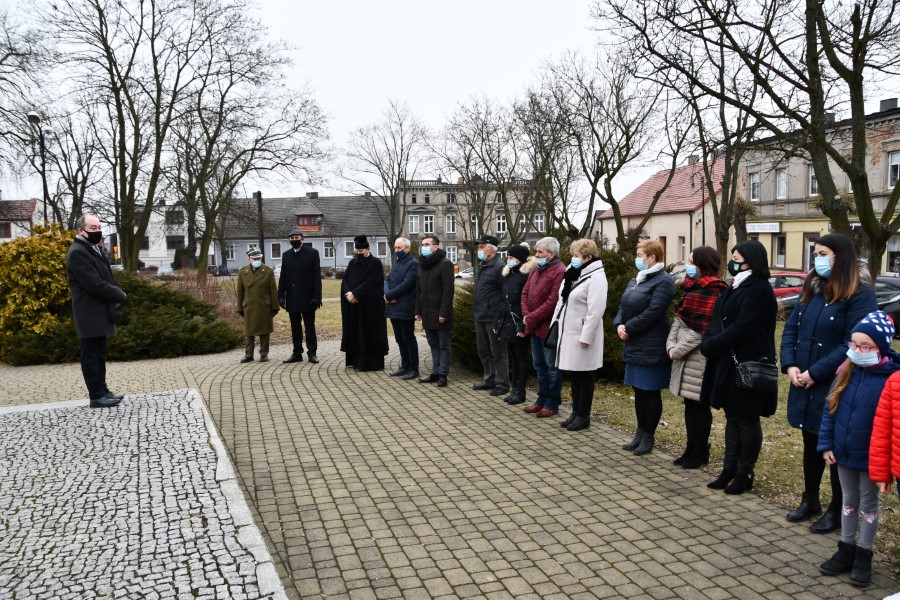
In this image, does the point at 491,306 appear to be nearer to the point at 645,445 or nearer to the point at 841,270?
the point at 645,445

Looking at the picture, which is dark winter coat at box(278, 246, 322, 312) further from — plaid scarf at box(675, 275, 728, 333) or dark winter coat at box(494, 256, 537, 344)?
plaid scarf at box(675, 275, 728, 333)

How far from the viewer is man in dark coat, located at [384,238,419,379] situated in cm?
1072

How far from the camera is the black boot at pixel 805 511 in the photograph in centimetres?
508

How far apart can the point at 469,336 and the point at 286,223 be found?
77228mm

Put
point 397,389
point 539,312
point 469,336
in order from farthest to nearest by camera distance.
Answer: point 469,336 → point 397,389 → point 539,312

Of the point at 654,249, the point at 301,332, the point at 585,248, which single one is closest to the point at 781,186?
the point at 301,332

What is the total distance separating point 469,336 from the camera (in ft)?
35.8

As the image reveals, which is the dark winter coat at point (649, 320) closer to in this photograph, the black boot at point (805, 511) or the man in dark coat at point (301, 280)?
the black boot at point (805, 511)

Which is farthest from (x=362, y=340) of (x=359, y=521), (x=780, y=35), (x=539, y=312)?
(x=780, y=35)

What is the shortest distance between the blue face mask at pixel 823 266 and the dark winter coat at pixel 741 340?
27.3 inches

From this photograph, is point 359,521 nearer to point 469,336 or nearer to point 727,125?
point 469,336

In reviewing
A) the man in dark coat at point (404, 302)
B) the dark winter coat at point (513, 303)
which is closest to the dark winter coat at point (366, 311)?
the man in dark coat at point (404, 302)

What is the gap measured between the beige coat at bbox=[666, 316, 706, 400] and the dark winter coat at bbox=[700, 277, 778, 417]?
0.34 m

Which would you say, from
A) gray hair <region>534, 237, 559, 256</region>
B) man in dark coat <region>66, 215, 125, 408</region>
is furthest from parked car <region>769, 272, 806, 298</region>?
man in dark coat <region>66, 215, 125, 408</region>
